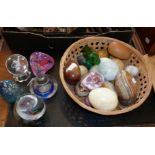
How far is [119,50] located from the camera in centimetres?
63

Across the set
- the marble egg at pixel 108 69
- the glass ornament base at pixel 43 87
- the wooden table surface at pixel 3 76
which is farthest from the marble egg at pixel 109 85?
the wooden table surface at pixel 3 76

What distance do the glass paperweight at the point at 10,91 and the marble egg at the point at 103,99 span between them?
20 cm

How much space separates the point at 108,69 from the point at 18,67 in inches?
10.3

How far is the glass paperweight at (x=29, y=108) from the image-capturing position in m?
0.54

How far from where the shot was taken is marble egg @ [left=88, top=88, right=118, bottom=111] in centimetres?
54

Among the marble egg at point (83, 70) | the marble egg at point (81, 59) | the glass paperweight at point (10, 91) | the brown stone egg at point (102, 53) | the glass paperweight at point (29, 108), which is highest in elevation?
the brown stone egg at point (102, 53)

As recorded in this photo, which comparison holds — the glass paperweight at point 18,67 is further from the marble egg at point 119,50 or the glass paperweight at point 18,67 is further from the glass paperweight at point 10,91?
the marble egg at point 119,50

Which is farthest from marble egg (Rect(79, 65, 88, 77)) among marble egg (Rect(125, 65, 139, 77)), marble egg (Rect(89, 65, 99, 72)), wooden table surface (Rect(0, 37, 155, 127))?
wooden table surface (Rect(0, 37, 155, 127))

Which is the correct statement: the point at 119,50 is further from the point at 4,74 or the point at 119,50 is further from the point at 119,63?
the point at 4,74

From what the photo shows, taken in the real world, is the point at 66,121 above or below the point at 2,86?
below
